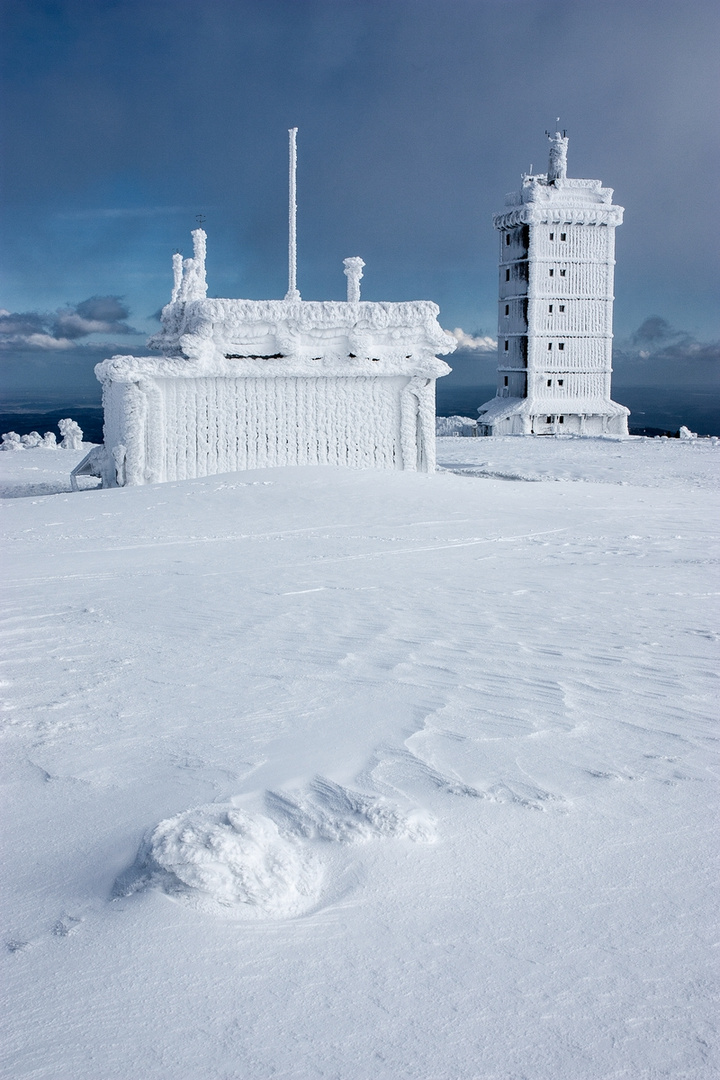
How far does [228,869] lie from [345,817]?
0.44 metres

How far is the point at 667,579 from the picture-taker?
6.02 meters

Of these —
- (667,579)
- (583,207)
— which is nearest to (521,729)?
(667,579)

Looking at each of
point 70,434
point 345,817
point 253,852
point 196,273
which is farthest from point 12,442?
point 253,852

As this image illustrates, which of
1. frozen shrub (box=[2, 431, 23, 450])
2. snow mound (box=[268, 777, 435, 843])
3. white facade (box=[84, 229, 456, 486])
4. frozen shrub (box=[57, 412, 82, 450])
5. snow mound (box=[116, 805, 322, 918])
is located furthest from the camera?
frozen shrub (box=[57, 412, 82, 450])

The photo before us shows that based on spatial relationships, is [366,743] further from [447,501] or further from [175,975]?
[447,501]

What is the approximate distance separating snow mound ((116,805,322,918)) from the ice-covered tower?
120ft

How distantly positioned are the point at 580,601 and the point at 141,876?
12.0 ft

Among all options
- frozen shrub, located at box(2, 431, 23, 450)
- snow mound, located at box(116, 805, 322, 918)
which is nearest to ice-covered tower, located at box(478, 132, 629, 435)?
frozen shrub, located at box(2, 431, 23, 450)

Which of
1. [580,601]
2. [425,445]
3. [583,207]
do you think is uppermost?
[583,207]

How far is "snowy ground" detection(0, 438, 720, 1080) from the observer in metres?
1.76

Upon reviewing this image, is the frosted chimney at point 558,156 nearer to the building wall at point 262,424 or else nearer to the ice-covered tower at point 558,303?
the ice-covered tower at point 558,303

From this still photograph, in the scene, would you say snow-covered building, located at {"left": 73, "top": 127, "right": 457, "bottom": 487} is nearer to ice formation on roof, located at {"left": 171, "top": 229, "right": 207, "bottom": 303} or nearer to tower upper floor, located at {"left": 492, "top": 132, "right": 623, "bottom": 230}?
ice formation on roof, located at {"left": 171, "top": 229, "right": 207, "bottom": 303}

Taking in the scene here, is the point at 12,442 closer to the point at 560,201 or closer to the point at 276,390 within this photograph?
the point at 276,390

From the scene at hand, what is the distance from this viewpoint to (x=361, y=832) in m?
2.46
